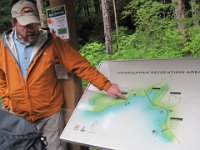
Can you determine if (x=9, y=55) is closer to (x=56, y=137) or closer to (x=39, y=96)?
(x=39, y=96)

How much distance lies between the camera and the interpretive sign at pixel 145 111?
7.92 feet

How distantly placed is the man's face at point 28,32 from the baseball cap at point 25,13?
46 mm

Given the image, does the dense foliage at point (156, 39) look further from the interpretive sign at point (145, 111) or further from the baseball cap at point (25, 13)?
the baseball cap at point (25, 13)

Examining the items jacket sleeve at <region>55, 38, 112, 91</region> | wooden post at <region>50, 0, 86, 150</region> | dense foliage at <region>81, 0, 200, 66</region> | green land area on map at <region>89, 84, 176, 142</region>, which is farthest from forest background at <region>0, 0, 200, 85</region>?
green land area on map at <region>89, 84, 176, 142</region>

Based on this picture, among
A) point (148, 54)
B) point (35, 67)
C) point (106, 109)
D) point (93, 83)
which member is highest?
point (35, 67)

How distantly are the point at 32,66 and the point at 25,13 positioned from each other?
1.48ft

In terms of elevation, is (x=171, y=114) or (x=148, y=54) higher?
(x=171, y=114)

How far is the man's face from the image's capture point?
2.89 m

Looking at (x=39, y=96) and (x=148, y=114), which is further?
(x=39, y=96)

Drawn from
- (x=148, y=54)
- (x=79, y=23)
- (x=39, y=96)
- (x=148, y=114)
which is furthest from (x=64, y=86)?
(x=79, y=23)

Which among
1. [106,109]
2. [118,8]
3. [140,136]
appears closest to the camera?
[140,136]

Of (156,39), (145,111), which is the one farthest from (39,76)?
(156,39)

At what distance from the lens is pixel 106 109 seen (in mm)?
2900

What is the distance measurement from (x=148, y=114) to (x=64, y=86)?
1.22 m
